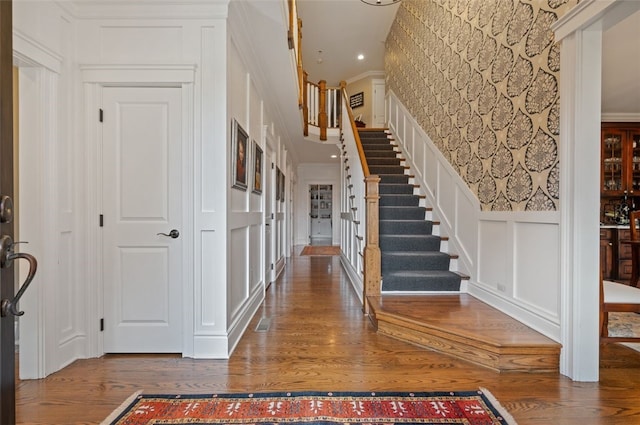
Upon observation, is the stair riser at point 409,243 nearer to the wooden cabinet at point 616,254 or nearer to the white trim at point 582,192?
the white trim at point 582,192

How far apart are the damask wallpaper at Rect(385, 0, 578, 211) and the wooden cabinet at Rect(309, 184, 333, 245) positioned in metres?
→ 6.18

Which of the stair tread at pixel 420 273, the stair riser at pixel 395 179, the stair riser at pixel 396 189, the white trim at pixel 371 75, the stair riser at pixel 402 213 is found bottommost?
the stair tread at pixel 420 273

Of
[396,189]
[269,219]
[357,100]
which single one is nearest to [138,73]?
[269,219]

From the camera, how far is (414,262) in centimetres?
378

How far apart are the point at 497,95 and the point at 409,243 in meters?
1.84

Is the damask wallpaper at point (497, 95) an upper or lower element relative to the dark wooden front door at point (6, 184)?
upper

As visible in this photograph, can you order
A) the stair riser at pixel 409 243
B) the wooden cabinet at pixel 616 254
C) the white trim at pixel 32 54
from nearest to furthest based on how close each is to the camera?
the white trim at pixel 32 54, the stair riser at pixel 409 243, the wooden cabinet at pixel 616 254

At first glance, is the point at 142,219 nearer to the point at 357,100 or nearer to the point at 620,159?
the point at 620,159

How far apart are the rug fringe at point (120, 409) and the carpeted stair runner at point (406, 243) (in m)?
2.38

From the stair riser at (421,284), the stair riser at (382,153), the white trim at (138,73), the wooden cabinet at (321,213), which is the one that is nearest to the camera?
the white trim at (138,73)

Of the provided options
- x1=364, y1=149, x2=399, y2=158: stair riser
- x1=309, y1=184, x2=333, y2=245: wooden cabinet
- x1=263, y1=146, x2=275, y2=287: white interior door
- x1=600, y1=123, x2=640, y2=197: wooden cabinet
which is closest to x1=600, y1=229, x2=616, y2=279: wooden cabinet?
x1=600, y1=123, x2=640, y2=197: wooden cabinet

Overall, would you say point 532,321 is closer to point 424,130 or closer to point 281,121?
point 424,130

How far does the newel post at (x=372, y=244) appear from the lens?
3383 millimetres

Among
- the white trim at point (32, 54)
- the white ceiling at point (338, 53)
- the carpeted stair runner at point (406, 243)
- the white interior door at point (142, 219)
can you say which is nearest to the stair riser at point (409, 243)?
the carpeted stair runner at point (406, 243)
